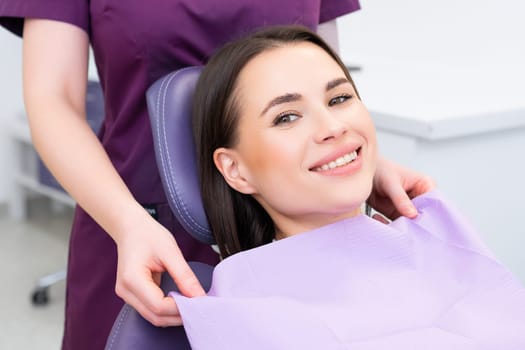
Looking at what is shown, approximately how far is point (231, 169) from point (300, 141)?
0.16 m

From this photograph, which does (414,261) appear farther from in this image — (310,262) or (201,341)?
(201,341)

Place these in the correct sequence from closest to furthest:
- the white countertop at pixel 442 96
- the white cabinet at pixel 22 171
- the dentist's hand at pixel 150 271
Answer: the dentist's hand at pixel 150 271 → the white countertop at pixel 442 96 → the white cabinet at pixel 22 171

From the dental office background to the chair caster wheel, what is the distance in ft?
4.80

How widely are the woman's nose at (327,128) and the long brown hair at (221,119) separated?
0.15 metres

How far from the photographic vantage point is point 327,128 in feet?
3.69

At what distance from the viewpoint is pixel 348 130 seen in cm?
116

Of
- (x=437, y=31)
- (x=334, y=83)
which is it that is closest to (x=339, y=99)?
(x=334, y=83)

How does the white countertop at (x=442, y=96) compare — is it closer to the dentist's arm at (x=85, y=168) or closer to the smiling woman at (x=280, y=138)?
the smiling woman at (x=280, y=138)

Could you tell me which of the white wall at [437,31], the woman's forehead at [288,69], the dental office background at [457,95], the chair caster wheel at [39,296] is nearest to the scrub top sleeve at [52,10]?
the woman's forehead at [288,69]

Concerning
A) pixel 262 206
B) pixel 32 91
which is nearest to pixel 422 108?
pixel 262 206

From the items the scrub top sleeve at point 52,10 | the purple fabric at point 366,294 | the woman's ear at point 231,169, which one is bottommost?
Answer: the purple fabric at point 366,294

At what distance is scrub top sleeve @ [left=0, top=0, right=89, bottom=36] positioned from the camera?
122cm

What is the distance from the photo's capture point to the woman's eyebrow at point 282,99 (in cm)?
116

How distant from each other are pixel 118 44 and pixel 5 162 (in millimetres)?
2803
